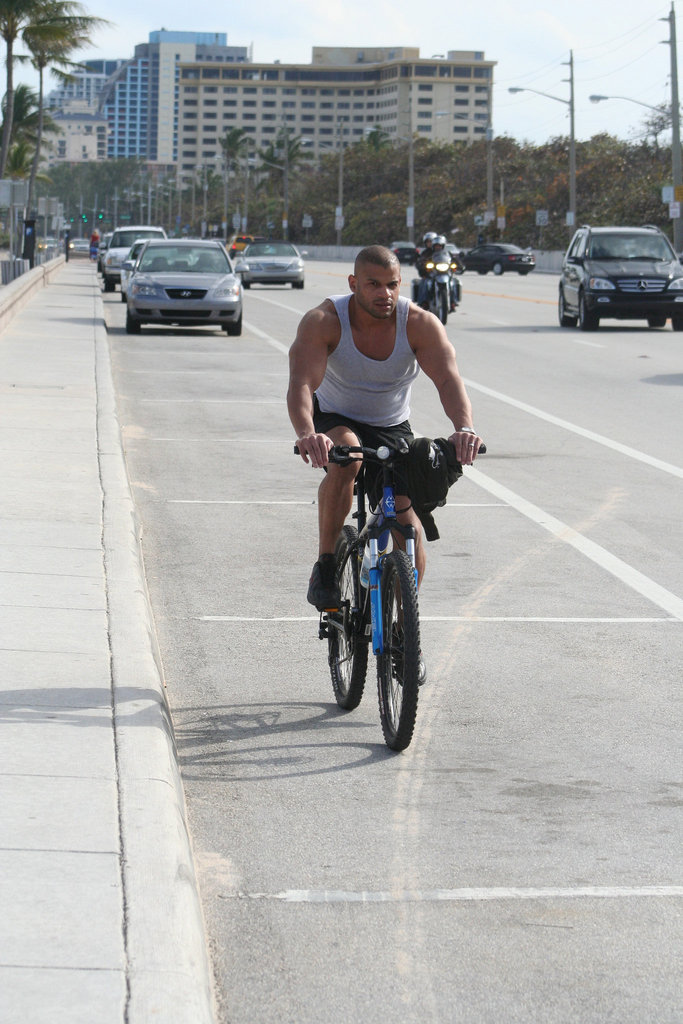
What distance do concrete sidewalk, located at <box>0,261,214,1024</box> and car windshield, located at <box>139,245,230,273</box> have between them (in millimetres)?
18406

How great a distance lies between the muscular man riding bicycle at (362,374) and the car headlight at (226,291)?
68.6ft

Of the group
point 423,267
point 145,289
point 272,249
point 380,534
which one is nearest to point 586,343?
point 423,267

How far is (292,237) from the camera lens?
155 meters

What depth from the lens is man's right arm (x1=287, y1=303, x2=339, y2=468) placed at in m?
5.65

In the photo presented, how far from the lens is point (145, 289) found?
1048 inches

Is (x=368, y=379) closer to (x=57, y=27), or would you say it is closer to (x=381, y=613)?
(x=381, y=613)

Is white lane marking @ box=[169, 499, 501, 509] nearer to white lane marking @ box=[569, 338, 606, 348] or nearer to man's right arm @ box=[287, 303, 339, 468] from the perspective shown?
man's right arm @ box=[287, 303, 339, 468]

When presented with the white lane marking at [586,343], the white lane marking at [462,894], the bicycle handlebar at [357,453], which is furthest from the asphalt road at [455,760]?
the white lane marking at [586,343]

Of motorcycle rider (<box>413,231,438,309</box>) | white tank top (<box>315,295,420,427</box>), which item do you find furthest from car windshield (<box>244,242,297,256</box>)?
white tank top (<box>315,295,420,427</box>)

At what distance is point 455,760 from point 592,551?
3.87 meters

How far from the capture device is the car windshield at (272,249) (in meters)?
46.9

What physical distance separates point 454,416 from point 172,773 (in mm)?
1721

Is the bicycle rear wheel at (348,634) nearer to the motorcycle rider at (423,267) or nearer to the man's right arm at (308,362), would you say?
the man's right arm at (308,362)

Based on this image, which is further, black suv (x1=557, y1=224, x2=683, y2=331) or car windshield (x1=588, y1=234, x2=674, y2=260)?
car windshield (x1=588, y1=234, x2=674, y2=260)
